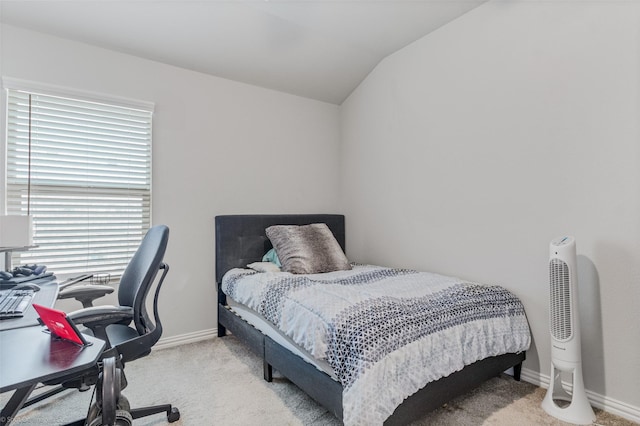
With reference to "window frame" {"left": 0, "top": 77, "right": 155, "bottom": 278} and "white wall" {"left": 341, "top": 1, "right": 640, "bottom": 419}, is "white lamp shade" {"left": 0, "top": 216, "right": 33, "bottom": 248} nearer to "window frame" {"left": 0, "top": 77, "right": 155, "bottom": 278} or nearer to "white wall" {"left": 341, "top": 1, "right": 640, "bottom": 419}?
"window frame" {"left": 0, "top": 77, "right": 155, "bottom": 278}

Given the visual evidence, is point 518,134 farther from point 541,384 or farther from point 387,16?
point 541,384

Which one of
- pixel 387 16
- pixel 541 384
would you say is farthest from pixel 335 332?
pixel 387 16

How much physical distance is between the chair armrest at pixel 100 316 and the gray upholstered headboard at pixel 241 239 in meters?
1.28

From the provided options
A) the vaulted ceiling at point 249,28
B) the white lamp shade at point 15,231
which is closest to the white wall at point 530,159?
the vaulted ceiling at point 249,28

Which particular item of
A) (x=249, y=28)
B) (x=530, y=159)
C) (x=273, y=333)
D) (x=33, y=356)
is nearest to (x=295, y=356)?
(x=273, y=333)

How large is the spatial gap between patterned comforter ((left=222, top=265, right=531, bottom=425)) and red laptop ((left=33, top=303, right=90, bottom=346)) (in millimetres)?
971

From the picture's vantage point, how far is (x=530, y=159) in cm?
214

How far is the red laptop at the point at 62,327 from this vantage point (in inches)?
35.4

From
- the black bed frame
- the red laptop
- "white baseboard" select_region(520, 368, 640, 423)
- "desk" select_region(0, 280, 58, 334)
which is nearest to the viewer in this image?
the red laptop

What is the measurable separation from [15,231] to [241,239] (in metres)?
1.56

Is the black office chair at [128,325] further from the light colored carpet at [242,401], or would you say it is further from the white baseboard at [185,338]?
the white baseboard at [185,338]

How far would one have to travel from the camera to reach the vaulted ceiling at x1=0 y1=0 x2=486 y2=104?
223cm

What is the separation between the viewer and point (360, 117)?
11.6ft

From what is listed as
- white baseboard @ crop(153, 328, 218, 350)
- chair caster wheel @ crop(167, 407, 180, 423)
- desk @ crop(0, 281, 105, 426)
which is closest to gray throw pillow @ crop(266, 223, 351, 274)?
white baseboard @ crop(153, 328, 218, 350)
